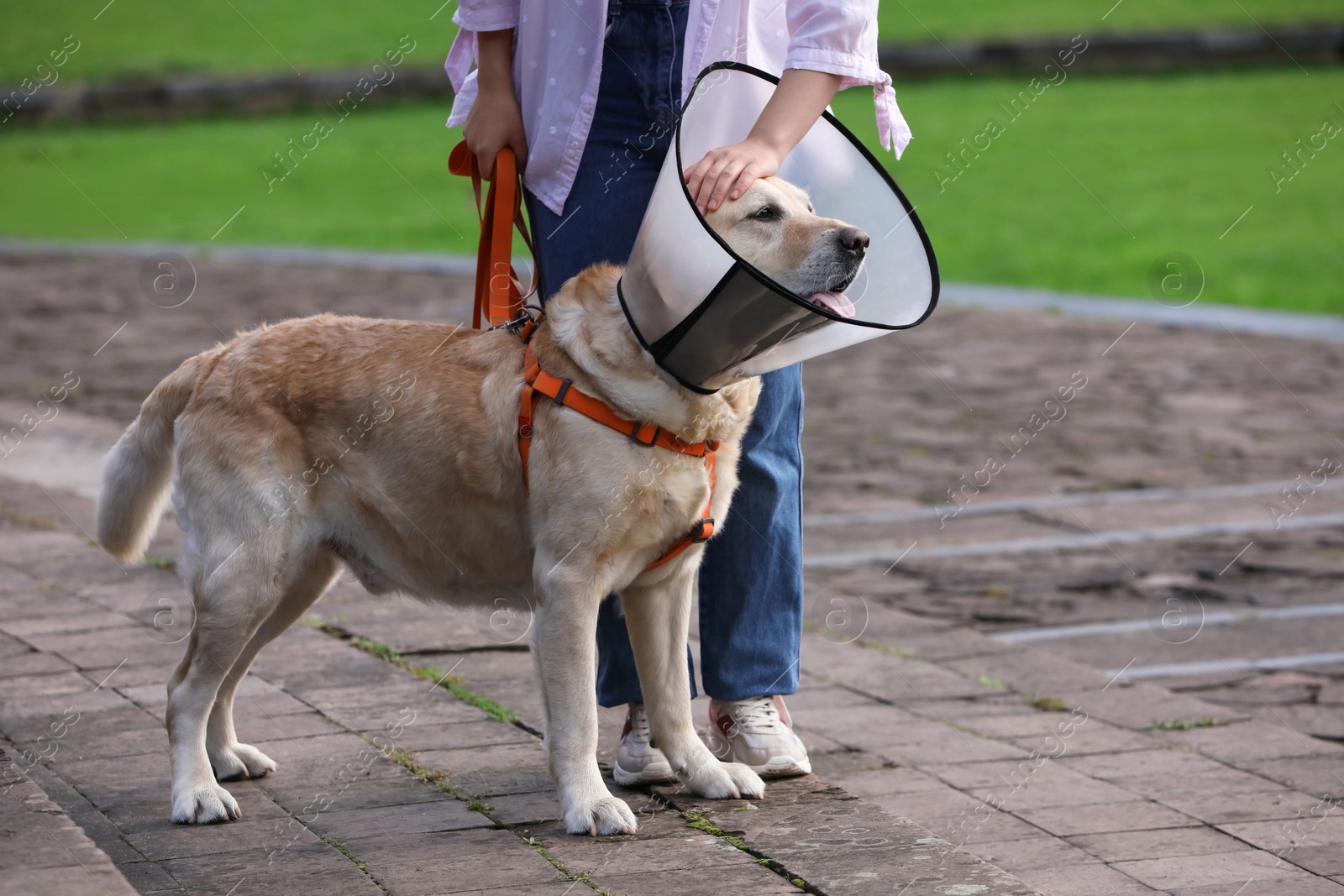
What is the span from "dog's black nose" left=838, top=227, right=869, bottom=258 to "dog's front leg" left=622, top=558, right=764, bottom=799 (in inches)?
33.7

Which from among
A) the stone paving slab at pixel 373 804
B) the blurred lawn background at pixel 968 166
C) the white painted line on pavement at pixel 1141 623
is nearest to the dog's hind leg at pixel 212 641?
the stone paving slab at pixel 373 804

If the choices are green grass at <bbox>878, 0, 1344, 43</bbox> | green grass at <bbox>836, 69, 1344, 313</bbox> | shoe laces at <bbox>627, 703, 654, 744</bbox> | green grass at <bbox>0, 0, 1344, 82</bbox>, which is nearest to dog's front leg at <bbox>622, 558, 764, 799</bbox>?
shoe laces at <bbox>627, 703, 654, 744</bbox>

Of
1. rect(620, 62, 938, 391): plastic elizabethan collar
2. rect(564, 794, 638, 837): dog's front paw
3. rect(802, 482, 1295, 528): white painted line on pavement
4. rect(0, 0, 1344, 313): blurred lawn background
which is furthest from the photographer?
rect(0, 0, 1344, 313): blurred lawn background

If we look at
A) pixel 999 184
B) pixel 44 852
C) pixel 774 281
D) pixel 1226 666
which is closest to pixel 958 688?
pixel 1226 666

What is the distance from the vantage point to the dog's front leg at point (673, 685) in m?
3.42

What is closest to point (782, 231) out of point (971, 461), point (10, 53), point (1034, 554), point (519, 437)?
point (519, 437)

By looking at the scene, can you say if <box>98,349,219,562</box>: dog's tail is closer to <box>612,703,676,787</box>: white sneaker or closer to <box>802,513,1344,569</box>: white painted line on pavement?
<box>612,703,676,787</box>: white sneaker

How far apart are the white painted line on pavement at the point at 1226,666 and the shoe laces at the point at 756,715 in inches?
60.5

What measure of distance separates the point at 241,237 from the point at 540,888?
14784mm

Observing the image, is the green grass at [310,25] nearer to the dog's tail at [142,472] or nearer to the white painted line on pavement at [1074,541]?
the white painted line on pavement at [1074,541]

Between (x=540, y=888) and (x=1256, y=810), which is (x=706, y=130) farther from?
(x=1256, y=810)

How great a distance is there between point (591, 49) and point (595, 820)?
5.45 ft

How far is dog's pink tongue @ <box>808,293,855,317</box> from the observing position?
2.91 metres

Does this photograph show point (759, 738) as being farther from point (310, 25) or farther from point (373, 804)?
point (310, 25)
